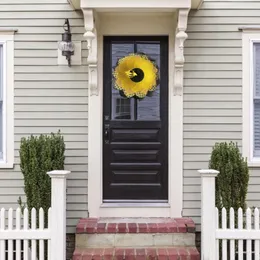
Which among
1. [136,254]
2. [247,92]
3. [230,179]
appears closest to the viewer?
[136,254]

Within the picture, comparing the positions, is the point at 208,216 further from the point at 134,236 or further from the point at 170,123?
the point at 170,123

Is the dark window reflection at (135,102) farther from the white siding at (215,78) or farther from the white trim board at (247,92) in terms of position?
the white trim board at (247,92)

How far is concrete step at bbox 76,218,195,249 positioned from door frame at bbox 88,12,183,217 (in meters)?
0.53

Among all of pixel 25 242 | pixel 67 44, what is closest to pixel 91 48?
pixel 67 44

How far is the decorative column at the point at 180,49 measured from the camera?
5582 mm

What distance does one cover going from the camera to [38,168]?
5.39m

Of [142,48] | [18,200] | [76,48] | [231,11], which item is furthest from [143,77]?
[18,200]

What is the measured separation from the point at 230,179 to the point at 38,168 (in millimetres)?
2307

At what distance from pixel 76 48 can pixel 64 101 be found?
733 millimetres

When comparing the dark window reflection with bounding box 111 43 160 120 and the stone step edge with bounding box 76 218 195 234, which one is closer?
the stone step edge with bounding box 76 218 195 234

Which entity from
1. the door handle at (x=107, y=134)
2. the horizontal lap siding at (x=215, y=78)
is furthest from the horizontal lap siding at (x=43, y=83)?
the horizontal lap siding at (x=215, y=78)

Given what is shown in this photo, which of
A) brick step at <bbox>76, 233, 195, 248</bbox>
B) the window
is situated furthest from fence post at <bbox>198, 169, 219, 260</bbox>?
the window

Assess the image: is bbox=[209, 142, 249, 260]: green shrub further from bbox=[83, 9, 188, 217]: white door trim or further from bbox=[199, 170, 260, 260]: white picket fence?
bbox=[83, 9, 188, 217]: white door trim

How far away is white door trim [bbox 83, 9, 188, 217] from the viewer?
235 inches
